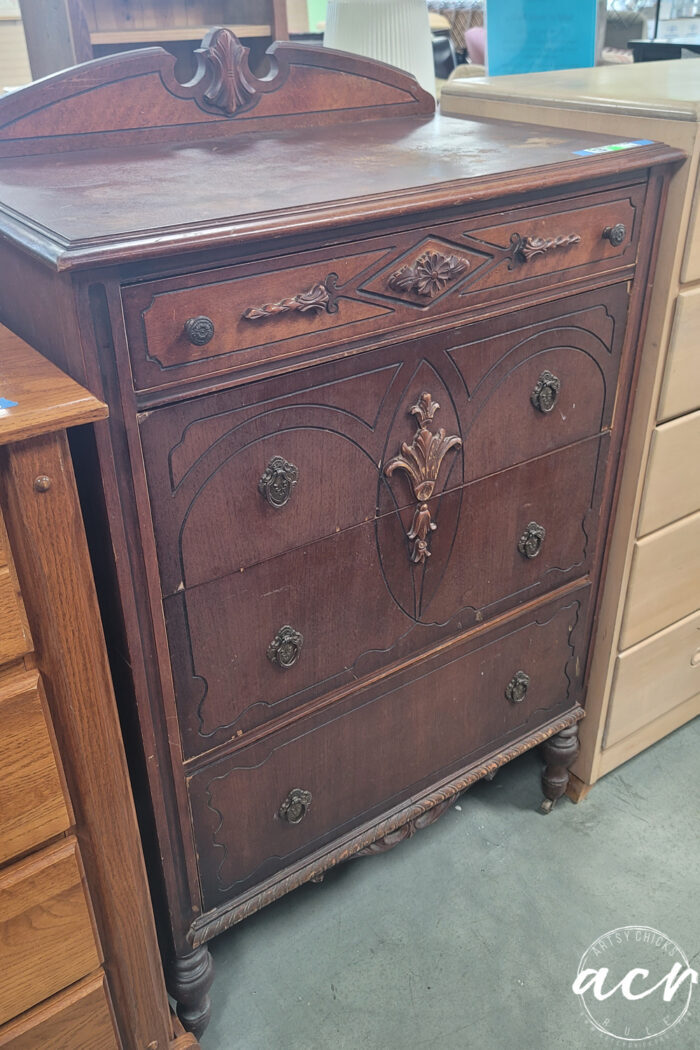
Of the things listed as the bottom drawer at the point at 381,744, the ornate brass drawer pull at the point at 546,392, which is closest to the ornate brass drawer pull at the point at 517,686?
the bottom drawer at the point at 381,744

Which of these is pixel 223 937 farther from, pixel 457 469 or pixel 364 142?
pixel 364 142

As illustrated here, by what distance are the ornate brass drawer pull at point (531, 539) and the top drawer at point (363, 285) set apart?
37cm

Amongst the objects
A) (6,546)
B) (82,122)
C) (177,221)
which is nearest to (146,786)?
(6,546)

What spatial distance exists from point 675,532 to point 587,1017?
2.65ft

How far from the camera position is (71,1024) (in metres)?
1.06

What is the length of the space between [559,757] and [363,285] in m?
1.04

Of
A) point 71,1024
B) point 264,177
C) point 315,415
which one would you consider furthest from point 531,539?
point 71,1024

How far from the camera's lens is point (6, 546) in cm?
81

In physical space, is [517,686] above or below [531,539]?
below

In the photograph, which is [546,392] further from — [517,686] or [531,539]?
[517,686]

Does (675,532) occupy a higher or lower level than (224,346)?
lower

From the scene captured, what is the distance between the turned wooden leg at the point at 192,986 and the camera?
1.24m

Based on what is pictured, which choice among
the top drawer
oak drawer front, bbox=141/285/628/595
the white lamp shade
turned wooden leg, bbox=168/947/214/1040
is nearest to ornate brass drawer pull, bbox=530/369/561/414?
oak drawer front, bbox=141/285/628/595

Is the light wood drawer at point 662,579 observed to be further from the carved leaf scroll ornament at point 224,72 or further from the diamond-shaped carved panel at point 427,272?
the carved leaf scroll ornament at point 224,72
